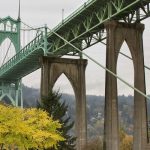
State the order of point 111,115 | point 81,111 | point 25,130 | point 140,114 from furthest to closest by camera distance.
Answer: point 81,111
point 140,114
point 111,115
point 25,130

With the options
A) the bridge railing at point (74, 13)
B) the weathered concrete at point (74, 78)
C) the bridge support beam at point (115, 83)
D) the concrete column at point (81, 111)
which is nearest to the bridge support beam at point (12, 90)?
the weathered concrete at point (74, 78)

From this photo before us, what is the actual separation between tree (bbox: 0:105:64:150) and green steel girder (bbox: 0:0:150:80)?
15.5m

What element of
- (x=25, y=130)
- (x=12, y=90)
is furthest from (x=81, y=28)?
(x=12, y=90)

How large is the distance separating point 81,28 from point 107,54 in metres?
14.8

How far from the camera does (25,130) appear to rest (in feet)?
109

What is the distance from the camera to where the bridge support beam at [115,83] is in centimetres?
4925

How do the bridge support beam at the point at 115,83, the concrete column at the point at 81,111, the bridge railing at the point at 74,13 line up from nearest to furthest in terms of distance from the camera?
the bridge support beam at the point at 115,83 → the bridge railing at the point at 74,13 → the concrete column at the point at 81,111

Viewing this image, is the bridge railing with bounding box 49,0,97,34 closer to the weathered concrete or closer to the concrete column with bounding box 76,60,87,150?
the weathered concrete

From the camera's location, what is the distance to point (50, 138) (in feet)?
118

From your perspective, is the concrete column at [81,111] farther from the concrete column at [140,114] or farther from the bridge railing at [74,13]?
the concrete column at [140,114]

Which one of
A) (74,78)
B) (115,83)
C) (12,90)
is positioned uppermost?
(12,90)

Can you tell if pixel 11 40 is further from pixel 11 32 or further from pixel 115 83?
pixel 115 83

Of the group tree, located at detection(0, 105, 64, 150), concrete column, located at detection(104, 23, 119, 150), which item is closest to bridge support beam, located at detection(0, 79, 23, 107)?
concrete column, located at detection(104, 23, 119, 150)

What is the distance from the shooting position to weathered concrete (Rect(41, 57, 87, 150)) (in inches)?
2773
